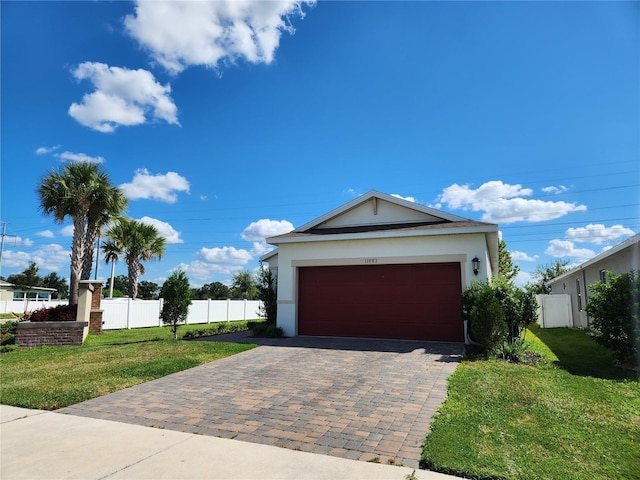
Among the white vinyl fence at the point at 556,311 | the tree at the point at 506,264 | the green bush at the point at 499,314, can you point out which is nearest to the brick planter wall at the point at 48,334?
the green bush at the point at 499,314

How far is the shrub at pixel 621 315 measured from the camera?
8.14 m

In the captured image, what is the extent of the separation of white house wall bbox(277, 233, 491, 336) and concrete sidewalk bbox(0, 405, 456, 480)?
8.68 meters

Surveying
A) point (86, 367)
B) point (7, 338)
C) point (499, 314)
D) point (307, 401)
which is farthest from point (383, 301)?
point (7, 338)

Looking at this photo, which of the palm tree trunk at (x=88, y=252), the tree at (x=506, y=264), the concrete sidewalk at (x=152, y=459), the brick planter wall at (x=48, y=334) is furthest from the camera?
the tree at (x=506, y=264)

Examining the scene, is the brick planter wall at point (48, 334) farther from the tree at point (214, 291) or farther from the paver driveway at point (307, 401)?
the tree at point (214, 291)

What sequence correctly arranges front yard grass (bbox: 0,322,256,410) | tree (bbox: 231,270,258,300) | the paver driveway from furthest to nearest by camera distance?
tree (bbox: 231,270,258,300) → front yard grass (bbox: 0,322,256,410) → the paver driveway

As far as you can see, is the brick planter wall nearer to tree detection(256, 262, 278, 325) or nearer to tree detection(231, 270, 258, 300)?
tree detection(256, 262, 278, 325)

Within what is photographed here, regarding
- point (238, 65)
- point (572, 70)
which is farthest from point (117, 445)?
point (572, 70)

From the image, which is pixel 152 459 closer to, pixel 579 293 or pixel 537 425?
pixel 537 425

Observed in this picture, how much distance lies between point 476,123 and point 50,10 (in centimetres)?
1335

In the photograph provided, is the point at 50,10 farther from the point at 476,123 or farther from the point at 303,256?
the point at 476,123

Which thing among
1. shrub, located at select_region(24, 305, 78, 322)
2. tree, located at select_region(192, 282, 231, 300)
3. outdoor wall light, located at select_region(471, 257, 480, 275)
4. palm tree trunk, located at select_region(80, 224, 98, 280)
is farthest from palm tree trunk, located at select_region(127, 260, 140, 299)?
tree, located at select_region(192, 282, 231, 300)

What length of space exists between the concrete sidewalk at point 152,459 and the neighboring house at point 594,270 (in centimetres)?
1073

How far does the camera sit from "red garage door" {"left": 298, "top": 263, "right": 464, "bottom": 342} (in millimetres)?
11930
